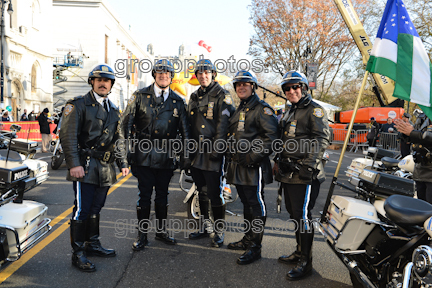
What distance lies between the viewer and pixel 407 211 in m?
2.61

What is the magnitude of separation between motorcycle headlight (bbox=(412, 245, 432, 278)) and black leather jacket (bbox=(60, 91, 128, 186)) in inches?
119

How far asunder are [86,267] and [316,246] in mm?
2820

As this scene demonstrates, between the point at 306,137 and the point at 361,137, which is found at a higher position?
the point at 306,137

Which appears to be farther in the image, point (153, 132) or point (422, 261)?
point (153, 132)

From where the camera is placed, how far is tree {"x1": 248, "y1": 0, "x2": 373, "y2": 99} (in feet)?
86.2

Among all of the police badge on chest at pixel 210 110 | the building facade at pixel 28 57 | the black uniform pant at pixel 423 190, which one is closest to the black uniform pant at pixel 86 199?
the police badge on chest at pixel 210 110

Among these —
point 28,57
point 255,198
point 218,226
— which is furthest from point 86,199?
point 28,57

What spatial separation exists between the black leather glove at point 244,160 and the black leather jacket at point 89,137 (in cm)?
147

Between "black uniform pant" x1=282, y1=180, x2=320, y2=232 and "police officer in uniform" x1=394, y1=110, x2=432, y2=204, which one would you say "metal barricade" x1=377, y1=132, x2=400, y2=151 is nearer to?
"police officer in uniform" x1=394, y1=110, x2=432, y2=204

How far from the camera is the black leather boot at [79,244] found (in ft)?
12.2

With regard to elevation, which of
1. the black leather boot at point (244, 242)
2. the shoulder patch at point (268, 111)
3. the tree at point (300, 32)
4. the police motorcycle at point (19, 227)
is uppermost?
the tree at point (300, 32)

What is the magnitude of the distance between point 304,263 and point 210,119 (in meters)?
2.06

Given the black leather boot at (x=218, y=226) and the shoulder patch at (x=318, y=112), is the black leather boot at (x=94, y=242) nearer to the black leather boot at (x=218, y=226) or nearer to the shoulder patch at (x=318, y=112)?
the black leather boot at (x=218, y=226)

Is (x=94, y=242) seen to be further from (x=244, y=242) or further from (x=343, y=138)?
(x=343, y=138)
